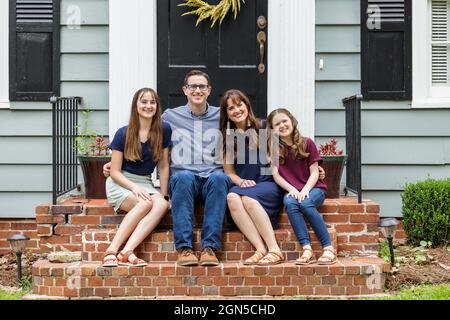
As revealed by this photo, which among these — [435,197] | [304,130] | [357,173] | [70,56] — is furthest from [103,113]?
[435,197]

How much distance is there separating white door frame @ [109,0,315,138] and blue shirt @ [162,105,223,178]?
0.81m

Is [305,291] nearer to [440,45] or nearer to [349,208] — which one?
[349,208]

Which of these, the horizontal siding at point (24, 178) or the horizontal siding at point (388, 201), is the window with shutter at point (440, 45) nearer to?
the horizontal siding at point (388, 201)

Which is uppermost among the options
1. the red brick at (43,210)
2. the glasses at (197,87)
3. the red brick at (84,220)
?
the glasses at (197,87)

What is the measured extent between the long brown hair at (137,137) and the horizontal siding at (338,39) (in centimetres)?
167

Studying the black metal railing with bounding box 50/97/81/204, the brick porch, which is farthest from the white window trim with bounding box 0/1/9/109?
the brick porch

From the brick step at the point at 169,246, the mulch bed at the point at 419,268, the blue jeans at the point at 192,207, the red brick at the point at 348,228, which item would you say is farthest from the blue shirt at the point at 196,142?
the mulch bed at the point at 419,268

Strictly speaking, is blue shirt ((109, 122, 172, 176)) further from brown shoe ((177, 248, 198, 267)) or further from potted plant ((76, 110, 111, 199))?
brown shoe ((177, 248, 198, 267))

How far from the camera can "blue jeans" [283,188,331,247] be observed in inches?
191

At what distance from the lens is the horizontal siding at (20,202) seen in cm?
613

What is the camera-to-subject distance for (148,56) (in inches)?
235

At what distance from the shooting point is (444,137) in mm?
6121

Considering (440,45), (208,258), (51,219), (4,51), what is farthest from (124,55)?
(440,45)

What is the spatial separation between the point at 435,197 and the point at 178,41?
2.38 metres
